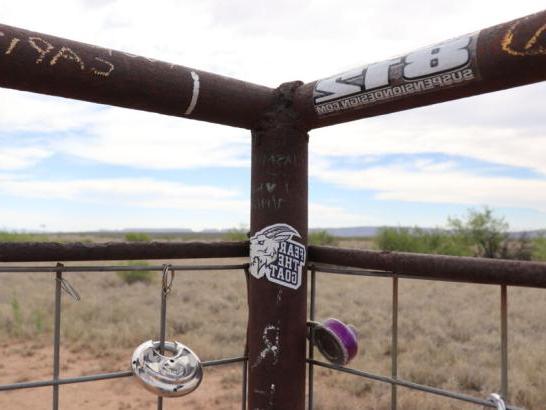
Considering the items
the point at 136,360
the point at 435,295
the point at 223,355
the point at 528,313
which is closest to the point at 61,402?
the point at 223,355

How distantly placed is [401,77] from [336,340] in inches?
45.7

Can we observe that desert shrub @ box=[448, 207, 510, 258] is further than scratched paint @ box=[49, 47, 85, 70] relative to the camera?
Yes

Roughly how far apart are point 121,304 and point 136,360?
38.7 feet

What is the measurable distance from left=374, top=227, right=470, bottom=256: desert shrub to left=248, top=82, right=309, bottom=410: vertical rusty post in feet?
79.9

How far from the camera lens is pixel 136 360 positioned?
6.96ft

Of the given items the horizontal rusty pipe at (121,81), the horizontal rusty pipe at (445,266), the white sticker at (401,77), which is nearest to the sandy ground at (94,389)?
the horizontal rusty pipe at (445,266)

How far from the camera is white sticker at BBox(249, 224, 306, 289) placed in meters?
2.33

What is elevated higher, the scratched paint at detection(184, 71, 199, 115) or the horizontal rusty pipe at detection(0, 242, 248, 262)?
the scratched paint at detection(184, 71, 199, 115)

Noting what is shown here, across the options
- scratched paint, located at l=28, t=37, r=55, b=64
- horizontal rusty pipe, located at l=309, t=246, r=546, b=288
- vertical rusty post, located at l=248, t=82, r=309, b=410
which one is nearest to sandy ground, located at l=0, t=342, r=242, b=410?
vertical rusty post, located at l=248, t=82, r=309, b=410

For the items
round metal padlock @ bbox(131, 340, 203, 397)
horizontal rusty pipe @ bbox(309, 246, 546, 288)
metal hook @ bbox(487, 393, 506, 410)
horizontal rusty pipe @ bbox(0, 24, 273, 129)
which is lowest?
round metal padlock @ bbox(131, 340, 203, 397)

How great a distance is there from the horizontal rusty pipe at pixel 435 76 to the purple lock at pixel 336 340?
3.00ft

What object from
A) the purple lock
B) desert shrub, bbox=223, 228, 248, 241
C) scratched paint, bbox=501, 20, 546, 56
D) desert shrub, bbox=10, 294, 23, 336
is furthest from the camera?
desert shrub, bbox=223, 228, 248, 241

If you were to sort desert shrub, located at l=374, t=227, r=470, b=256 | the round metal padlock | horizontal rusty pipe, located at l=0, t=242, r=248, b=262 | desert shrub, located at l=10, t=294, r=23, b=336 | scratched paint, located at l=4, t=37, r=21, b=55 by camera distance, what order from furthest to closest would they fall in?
desert shrub, located at l=374, t=227, r=470, b=256 < desert shrub, located at l=10, t=294, r=23, b=336 < the round metal padlock < horizontal rusty pipe, located at l=0, t=242, r=248, b=262 < scratched paint, located at l=4, t=37, r=21, b=55

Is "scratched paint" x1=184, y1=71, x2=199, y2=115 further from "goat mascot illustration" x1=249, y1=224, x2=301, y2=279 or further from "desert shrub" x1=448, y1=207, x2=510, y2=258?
"desert shrub" x1=448, y1=207, x2=510, y2=258
